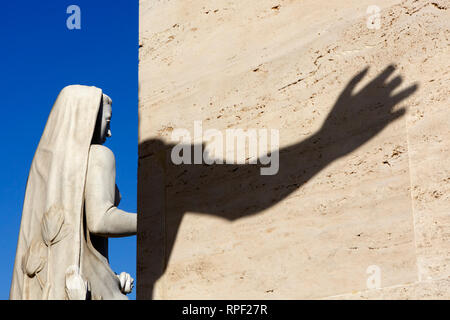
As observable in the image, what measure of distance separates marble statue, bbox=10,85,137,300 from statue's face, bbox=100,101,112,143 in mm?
74

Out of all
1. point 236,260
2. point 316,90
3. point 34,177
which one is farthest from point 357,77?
point 34,177

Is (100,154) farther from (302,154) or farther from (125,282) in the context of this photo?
(302,154)

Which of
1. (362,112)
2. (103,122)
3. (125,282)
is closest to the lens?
(362,112)

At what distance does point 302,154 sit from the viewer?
4.59m

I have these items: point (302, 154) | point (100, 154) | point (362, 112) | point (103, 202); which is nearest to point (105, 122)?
point (100, 154)

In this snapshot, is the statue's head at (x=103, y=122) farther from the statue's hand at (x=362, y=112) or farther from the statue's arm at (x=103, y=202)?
the statue's hand at (x=362, y=112)

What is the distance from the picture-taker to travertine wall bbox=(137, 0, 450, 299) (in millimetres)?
4098

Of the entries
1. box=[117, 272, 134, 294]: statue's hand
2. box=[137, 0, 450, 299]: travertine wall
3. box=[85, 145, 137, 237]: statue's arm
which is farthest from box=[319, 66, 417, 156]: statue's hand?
box=[117, 272, 134, 294]: statue's hand

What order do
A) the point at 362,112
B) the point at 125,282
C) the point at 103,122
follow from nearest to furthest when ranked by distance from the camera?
1. the point at 362,112
2. the point at 125,282
3. the point at 103,122

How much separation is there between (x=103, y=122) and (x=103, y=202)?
22.8 inches

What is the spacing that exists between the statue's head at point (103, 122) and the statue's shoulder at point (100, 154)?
0.44 feet

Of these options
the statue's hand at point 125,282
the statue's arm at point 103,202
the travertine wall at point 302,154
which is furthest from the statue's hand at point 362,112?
the statue's hand at point 125,282

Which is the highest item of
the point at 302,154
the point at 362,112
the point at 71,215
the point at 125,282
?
the point at 362,112
